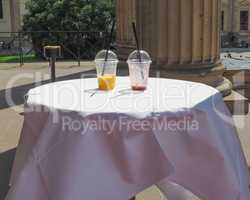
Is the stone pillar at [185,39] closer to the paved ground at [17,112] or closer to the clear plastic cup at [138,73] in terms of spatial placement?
the paved ground at [17,112]

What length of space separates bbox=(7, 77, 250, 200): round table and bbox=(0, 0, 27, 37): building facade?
118 ft

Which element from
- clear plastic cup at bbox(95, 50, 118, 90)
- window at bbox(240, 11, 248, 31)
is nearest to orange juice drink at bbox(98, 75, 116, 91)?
clear plastic cup at bbox(95, 50, 118, 90)

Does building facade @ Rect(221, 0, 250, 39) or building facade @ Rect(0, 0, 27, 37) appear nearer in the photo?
building facade @ Rect(0, 0, 27, 37)

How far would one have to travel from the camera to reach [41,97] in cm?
290

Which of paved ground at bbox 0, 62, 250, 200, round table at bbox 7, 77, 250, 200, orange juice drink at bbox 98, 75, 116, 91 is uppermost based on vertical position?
orange juice drink at bbox 98, 75, 116, 91

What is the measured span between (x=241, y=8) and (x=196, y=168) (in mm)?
44881

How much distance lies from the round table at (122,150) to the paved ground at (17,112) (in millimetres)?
1081

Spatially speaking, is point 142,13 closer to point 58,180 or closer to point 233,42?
point 58,180

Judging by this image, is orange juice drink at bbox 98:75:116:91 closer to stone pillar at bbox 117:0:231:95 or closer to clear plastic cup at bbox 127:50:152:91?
clear plastic cup at bbox 127:50:152:91

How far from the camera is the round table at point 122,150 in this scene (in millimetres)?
2533

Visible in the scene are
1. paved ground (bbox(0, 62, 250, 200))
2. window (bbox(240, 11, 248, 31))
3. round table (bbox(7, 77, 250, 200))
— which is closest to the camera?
round table (bbox(7, 77, 250, 200))

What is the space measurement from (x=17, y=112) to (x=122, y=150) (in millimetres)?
4263

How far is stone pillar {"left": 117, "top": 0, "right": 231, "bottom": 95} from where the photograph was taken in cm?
609

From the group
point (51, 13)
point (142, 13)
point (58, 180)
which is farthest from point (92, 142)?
point (51, 13)
